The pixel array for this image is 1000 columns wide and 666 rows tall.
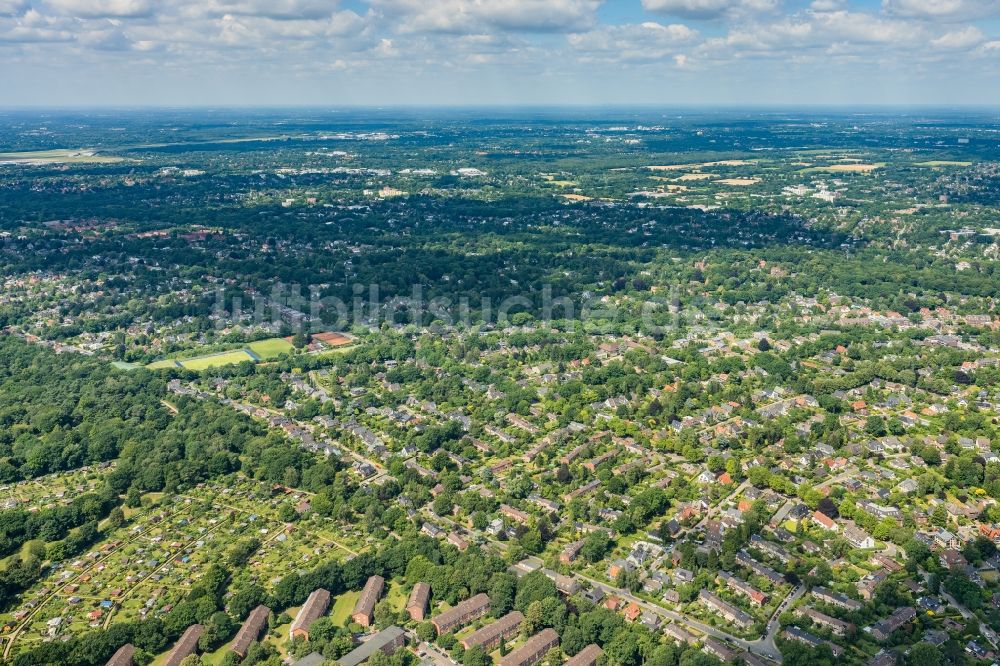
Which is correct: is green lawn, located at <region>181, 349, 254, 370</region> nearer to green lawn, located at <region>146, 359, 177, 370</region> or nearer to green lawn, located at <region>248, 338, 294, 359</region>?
green lawn, located at <region>146, 359, 177, 370</region>

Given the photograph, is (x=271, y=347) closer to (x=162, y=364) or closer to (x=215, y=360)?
(x=215, y=360)

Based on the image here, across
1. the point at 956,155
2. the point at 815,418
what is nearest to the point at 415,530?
the point at 815,418

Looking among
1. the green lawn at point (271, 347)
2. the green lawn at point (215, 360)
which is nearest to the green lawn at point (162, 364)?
the green lawn at point (215, 360)

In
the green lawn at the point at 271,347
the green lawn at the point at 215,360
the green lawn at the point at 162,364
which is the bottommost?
the green lawn at the point at 162,364

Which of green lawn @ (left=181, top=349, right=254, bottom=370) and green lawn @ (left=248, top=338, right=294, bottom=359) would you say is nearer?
green lawn @ (left=181, top=349, right=254, bottom=370)

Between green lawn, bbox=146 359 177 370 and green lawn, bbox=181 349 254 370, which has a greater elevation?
green lawn, bbox=181 349 254 370

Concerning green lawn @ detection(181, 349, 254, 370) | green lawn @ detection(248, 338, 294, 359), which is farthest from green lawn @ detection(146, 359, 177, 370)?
green lawn @ detection(248, 338, 294, 359)

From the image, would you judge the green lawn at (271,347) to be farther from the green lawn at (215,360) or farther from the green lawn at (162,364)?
the green lawn at (162,364)

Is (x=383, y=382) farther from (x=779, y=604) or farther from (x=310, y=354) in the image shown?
(x=779, y=604)
